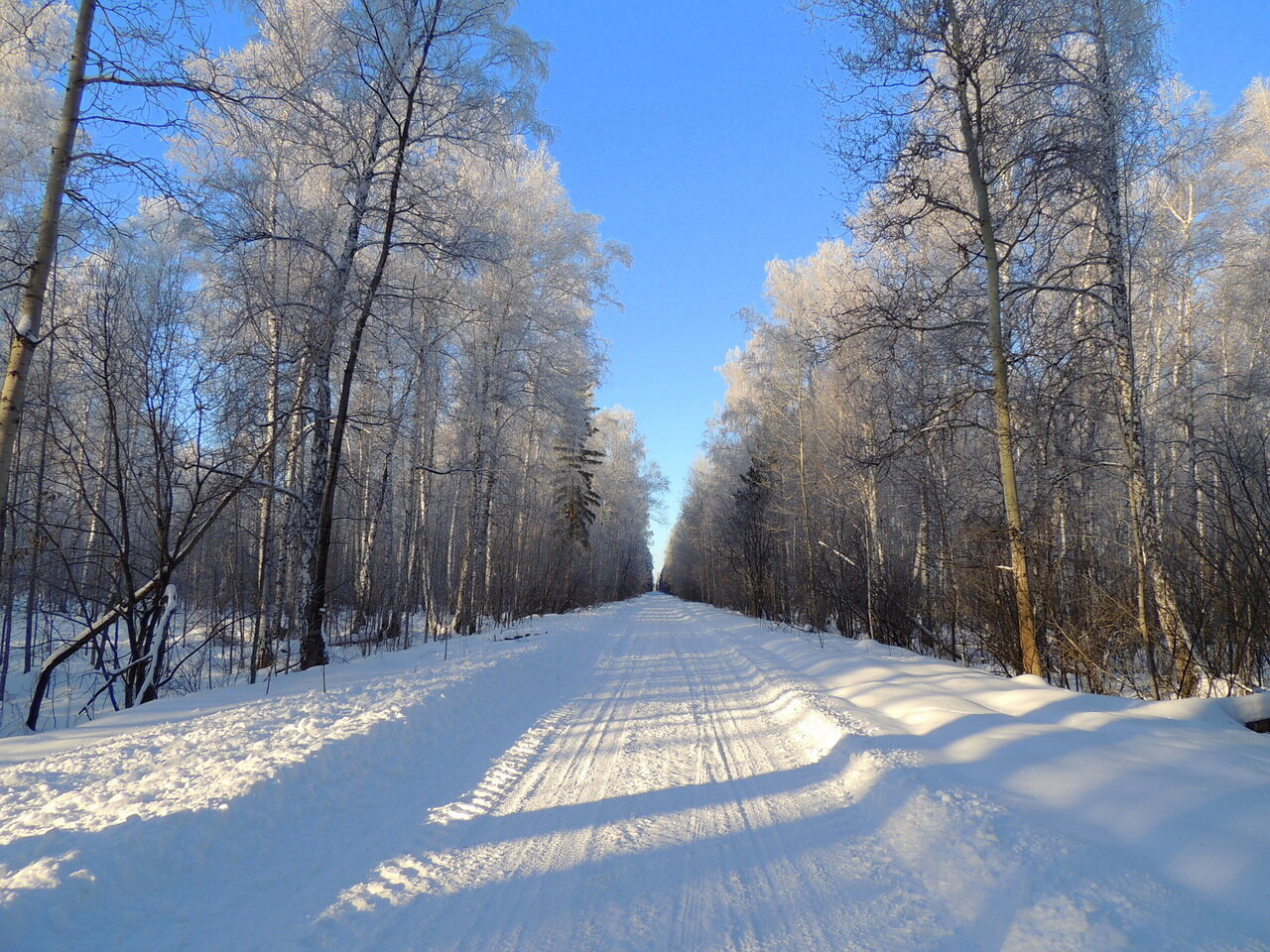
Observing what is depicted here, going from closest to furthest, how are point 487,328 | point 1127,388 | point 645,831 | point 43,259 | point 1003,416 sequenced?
point 645,831 → point 43,259 → point 1127,388 → point 1003,416 → point 487,328

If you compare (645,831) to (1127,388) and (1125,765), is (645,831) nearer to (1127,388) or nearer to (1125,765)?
(1125,765)

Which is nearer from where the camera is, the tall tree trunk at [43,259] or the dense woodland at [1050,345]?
the tall tree trunk at [43,259]

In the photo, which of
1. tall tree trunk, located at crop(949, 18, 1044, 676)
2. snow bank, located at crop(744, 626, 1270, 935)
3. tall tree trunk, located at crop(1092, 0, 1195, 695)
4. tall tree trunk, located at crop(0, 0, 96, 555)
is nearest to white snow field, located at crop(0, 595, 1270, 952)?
snow bank, located at crop(744, 626, 1270, 935)

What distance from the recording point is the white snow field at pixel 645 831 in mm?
2482

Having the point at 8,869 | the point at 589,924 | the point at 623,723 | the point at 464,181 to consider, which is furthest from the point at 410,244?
the point at 589,924

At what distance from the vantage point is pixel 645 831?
3.49 metres

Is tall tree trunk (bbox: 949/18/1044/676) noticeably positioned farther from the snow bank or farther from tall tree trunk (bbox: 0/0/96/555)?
tall tree trunk (bbox: 0/0/96/555)

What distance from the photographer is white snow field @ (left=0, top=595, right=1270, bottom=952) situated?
248 centimetres

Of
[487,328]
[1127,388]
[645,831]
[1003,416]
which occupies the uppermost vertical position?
[487,328]

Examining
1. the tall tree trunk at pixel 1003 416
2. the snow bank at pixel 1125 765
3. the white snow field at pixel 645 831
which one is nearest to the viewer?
the white snow field at pixel 645 831

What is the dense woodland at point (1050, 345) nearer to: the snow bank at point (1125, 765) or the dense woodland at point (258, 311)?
the snow bank at point (1125, 765)

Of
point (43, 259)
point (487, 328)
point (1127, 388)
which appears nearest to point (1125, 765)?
point (1127, 388)

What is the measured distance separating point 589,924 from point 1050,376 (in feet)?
28.4

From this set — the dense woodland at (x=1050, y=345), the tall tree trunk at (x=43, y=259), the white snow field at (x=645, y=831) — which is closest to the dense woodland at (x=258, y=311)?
the tall tree trunk at (x=43, y=259)
